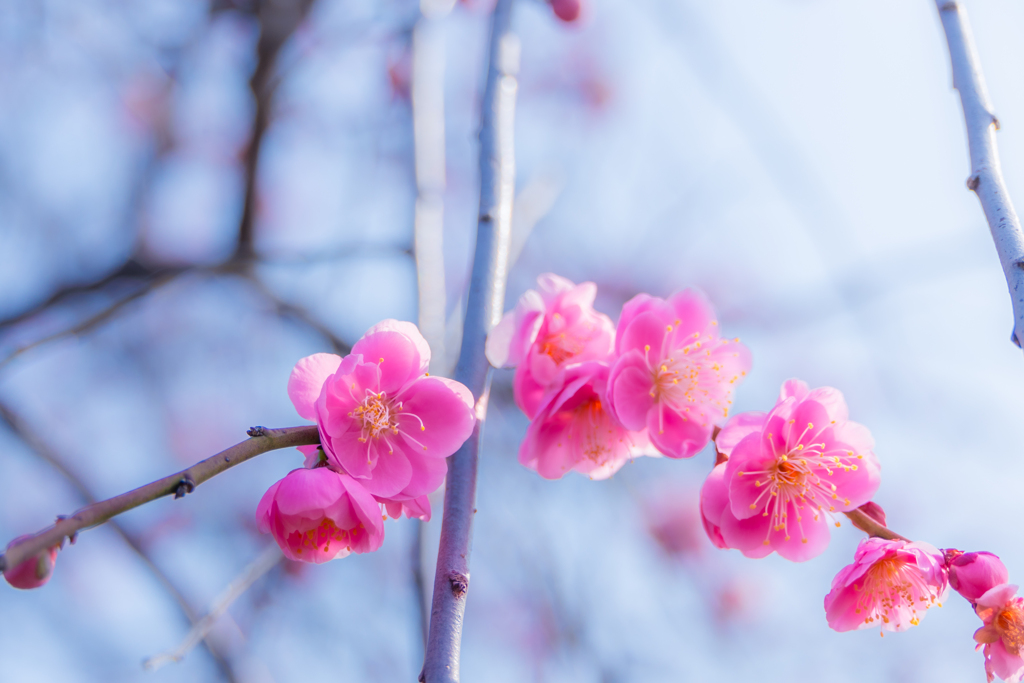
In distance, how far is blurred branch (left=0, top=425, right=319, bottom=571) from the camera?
0.58m

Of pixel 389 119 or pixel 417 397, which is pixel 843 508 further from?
pixel 389 119

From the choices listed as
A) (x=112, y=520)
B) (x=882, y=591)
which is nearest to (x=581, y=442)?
(x=882, y=591)

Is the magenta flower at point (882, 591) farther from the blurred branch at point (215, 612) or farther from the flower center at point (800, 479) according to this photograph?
the blurred branch at point (215, 612)

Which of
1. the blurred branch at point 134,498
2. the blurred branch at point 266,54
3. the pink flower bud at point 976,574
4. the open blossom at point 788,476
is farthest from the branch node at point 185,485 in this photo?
the blurred branch at point 266,54

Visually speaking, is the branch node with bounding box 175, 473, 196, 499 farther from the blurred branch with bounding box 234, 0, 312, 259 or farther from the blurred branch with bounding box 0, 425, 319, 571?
the blurred branch with bounding box 234, 0, 312, 259

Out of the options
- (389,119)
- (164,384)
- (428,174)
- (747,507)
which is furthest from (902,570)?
(164,384)

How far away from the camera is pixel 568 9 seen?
2.10m

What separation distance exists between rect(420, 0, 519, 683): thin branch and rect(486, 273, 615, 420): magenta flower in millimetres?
52

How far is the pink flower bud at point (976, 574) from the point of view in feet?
3.11

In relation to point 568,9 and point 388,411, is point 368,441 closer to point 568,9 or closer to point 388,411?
point 388,411

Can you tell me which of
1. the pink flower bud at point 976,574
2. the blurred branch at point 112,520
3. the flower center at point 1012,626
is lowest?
the blurred branch at point 112,520

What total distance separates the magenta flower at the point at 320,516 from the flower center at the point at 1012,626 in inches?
35.1

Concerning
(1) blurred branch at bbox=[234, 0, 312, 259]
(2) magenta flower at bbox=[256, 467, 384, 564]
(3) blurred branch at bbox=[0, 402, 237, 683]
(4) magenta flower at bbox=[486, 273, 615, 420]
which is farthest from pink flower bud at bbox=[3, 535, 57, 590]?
(1) blurred branch at bbox=[234, 0, 312, 259]

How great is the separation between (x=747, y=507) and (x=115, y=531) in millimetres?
2362
